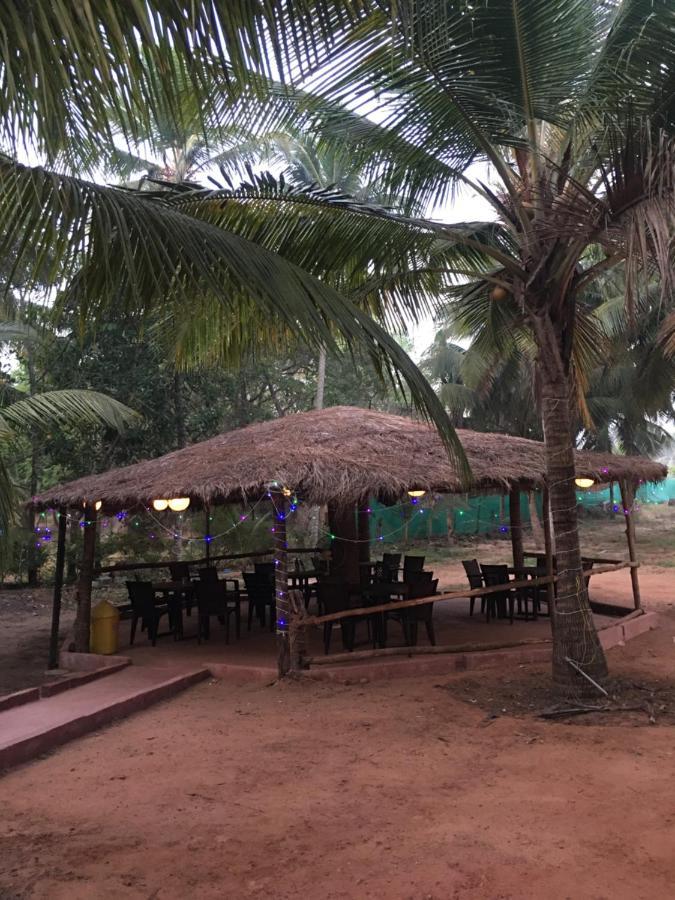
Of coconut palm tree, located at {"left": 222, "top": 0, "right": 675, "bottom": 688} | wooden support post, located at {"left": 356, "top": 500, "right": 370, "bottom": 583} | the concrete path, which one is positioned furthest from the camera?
wooden support post, located at {"left": 356, "top": 500, "right": 370, "bottom": 583}


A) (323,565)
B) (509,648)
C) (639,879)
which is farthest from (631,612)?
(639,879)

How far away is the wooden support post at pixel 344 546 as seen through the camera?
1110 centimetres

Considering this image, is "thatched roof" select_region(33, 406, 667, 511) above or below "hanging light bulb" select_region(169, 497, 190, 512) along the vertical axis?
above

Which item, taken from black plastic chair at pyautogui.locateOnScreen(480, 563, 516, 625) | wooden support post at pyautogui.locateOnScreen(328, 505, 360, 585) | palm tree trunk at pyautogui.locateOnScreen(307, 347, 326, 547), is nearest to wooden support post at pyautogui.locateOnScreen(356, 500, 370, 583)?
wooden support post at pyautogui.locateOnScreen(328, 505, 360, 585)

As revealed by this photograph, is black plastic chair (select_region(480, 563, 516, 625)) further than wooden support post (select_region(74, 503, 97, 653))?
Yes

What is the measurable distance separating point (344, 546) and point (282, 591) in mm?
3416

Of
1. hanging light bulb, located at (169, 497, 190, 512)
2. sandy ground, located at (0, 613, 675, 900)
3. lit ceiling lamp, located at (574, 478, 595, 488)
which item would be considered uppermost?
lit ceiling lamp, located at (574, 478, 595, 488)

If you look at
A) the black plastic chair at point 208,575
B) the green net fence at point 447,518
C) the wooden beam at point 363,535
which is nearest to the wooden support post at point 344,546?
the wooden beam at point 363,535

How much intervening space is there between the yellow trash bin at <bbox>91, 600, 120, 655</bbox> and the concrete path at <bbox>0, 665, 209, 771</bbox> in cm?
77

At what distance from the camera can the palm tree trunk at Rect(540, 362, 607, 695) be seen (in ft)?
22.0

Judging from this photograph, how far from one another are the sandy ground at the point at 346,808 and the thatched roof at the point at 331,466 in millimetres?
2342

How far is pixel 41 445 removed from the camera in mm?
15242

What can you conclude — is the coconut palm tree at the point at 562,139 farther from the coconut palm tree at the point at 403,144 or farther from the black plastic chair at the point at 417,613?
the black plastic chair at the point at 417,613

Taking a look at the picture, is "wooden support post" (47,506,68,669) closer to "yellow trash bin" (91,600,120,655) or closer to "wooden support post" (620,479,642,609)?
"yellow trash bin" (91,600,120,655)
